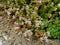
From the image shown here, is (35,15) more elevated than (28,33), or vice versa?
(35,15)

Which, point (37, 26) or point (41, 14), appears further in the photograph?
point (41, 14)

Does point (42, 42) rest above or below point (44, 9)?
below

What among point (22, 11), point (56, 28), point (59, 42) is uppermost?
point (22, 11)

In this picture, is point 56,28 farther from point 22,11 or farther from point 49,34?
point 22,11

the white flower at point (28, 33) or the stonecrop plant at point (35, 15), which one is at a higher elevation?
the stonecrop plant at point (35, 15)

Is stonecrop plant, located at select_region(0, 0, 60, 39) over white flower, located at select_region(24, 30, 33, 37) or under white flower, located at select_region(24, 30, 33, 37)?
over

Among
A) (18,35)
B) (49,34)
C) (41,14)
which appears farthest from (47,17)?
(18,35)

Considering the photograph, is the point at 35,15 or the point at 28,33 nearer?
the point at 28,33
